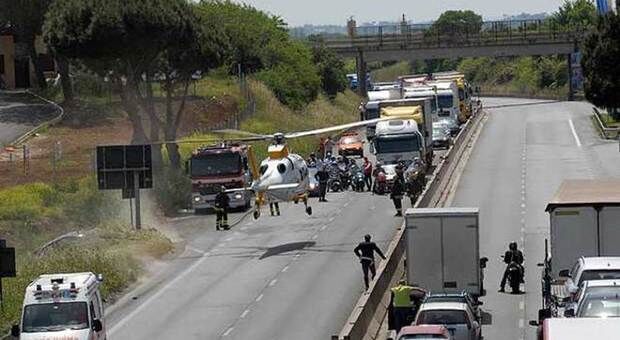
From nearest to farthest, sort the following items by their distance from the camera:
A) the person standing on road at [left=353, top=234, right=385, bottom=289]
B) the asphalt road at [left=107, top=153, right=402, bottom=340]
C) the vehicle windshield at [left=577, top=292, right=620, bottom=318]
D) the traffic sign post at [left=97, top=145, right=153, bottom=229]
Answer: the vehicle windshield at [left=577, top=292, right=620, bottom=318] < the asphalt road at [left=107, top=153, right=402, bottom=340] < the person standing on road at [left=353, top=234, right=385, bottom=289] < the traffic sign post at [left=97, top=145, right=153, bottom=229]

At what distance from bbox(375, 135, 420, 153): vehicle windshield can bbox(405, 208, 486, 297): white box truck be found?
29559 mm

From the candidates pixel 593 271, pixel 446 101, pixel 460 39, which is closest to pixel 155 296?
pixel 593 271

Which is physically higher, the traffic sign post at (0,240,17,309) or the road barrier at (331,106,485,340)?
the traffic sign post at (0,240,17,309)

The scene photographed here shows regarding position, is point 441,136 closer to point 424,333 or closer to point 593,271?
point 593,271

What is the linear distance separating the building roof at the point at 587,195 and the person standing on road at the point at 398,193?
17.6 m

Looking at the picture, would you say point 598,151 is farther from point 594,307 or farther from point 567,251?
point 594,307

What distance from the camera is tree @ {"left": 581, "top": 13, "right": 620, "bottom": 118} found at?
100 meters

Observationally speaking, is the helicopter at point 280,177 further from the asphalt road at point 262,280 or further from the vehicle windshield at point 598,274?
the vehicle windshield at point 598,274

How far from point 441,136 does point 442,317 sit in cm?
5830

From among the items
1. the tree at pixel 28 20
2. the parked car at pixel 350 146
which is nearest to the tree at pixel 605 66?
the parked car at pixel 350 146

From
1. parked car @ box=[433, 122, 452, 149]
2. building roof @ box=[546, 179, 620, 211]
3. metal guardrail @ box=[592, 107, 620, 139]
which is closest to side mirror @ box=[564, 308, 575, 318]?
building roof @ box=[546, 179, 620, 211]

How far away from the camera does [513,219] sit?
189ft

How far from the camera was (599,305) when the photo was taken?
93.5ft

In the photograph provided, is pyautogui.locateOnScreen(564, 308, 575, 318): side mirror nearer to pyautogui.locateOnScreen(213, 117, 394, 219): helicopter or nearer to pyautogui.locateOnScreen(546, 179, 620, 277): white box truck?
pyautogui.locateOnScreen(546, 179, 620, 277): white box truck
